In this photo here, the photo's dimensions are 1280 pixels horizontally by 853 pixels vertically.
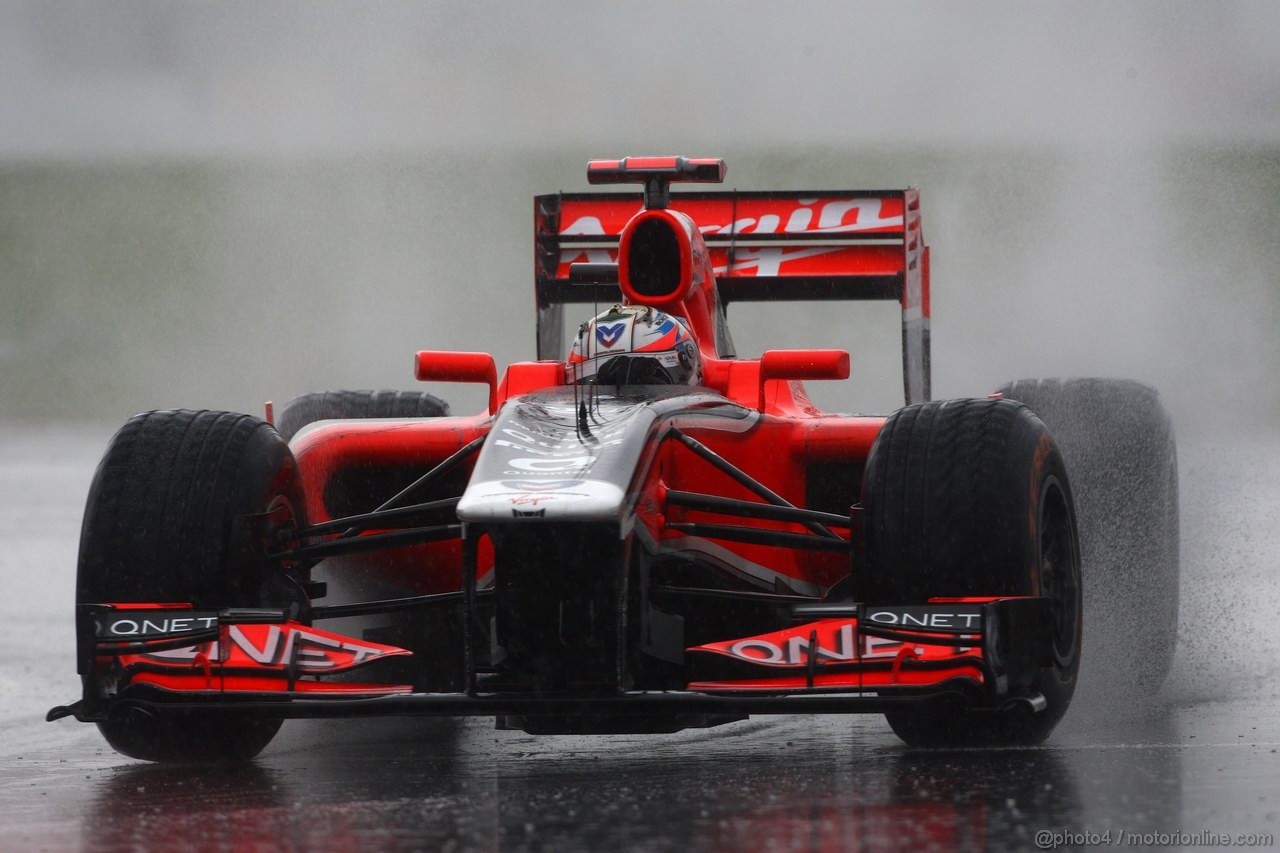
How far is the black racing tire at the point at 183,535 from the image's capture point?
6402 millimetres

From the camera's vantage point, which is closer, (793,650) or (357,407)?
(793,650)

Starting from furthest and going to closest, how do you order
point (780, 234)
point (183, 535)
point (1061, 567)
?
point (780, 234)
point (1061, 567)
point (183, 535)

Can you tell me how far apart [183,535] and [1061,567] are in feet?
9.86

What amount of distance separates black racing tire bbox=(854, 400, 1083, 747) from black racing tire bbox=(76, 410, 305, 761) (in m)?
2.10

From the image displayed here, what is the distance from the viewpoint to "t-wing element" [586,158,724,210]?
29.9ft

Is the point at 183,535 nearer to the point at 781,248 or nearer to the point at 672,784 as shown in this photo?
the point at 672,784

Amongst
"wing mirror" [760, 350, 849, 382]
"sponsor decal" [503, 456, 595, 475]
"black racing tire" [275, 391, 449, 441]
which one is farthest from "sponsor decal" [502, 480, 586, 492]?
"black racing tire" [275, 391, 449, 441]

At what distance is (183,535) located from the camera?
6.44m

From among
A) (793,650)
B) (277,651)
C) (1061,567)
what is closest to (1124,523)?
(1061,567)

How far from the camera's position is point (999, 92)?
2447 centimetres

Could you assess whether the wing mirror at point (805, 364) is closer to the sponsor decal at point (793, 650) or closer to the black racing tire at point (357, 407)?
the sponsor decal at point (793, 650)

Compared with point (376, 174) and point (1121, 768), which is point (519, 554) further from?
point (376, 174)

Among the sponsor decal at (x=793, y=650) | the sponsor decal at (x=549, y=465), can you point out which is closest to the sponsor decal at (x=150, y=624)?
the sponsor decal at (x=549, y=465)

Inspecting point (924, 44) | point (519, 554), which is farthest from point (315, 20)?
point (519, 554)
